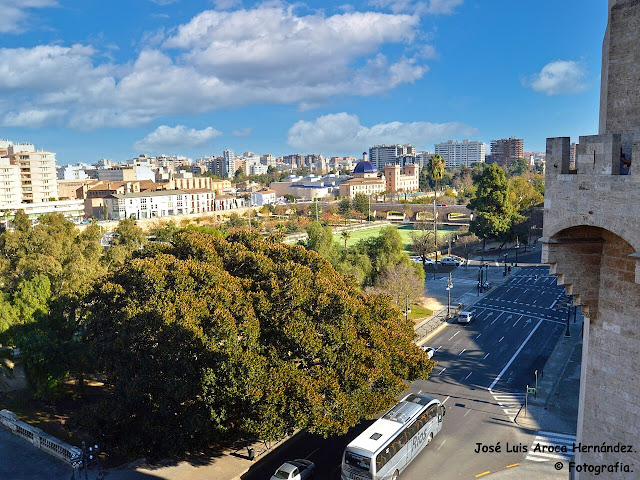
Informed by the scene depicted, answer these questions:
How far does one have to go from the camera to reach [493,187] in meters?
69.1

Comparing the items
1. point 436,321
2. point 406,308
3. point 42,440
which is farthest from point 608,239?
point 436,321

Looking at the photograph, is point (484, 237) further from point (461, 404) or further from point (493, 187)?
point (461, 404)

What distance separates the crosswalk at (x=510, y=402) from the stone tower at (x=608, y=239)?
16.7 metres

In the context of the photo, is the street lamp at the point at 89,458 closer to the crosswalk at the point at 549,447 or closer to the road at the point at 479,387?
the road at the point at 479,387

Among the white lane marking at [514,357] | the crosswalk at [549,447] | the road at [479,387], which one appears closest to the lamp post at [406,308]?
the road at [479,387]

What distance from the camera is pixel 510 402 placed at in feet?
82.3

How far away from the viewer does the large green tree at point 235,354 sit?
17312 millimetres

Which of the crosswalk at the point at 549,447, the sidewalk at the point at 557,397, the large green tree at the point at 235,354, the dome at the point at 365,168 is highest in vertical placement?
the dome at the point at 365,168

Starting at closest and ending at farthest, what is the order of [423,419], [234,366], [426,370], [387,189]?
1. [234,366]
2. [423,419]
3. [426,370]
4. [387,189]

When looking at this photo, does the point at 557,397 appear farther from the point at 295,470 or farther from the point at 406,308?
the point at 406,308

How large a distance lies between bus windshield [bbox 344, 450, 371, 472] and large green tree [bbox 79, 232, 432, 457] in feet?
2.56

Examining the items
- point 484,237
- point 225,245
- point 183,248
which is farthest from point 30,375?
point 484,237

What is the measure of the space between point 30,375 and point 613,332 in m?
22.9

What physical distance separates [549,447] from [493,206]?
5207 centimetres
